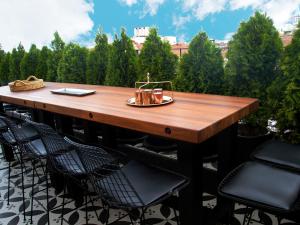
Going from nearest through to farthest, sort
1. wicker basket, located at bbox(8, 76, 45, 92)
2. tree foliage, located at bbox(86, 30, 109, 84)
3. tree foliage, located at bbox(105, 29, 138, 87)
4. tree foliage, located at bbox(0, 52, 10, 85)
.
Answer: wicker basket, located at bbox(8, 76, 45, 92) < tree foliage, located at bbox(105, 29, 138, 87) < tree foliage, located at bbox(86, 30, 109, 84) < tree foliage, located at bbox(0, 52, 10, 85)

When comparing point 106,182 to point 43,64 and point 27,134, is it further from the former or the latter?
point 43,64

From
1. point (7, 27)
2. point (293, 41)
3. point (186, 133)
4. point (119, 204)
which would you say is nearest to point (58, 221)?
point (119, 204)

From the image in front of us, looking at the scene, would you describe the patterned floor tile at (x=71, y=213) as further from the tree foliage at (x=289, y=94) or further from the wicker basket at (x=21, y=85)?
the wicker basket at (x=21, y=85)

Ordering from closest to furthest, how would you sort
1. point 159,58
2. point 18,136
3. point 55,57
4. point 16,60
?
point 18,136 < point 159,58 < point 55,57 < point 16,60

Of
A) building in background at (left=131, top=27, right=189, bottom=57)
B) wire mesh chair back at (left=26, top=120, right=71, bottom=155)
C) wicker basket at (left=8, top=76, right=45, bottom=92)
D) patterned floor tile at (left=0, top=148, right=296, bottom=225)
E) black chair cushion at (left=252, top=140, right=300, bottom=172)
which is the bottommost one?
patterned floor tile at (left=0, top=148, right=296, bottom=225)

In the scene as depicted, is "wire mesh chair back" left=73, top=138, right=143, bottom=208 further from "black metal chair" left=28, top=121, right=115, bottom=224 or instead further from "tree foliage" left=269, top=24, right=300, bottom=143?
"tree foliage" left=269, top=24, right=300, bottom=143

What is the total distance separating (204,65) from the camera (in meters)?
2.91

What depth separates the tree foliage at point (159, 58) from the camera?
3.47 meters

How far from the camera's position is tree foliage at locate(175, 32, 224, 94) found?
2885 mm

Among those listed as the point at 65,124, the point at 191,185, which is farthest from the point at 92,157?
the point at 65,124

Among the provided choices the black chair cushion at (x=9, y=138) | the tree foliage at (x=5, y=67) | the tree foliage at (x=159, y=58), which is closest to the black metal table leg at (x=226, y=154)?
the tree foliage at (x=159, y=58)

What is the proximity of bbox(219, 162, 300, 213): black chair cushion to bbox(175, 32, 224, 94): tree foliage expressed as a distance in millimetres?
1325

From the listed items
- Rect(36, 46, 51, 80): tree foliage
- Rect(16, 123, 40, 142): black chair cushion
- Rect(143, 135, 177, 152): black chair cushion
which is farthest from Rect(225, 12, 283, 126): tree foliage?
Rect(36, 46, 51, 80): tree foliage

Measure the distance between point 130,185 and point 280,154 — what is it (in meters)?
1.07
